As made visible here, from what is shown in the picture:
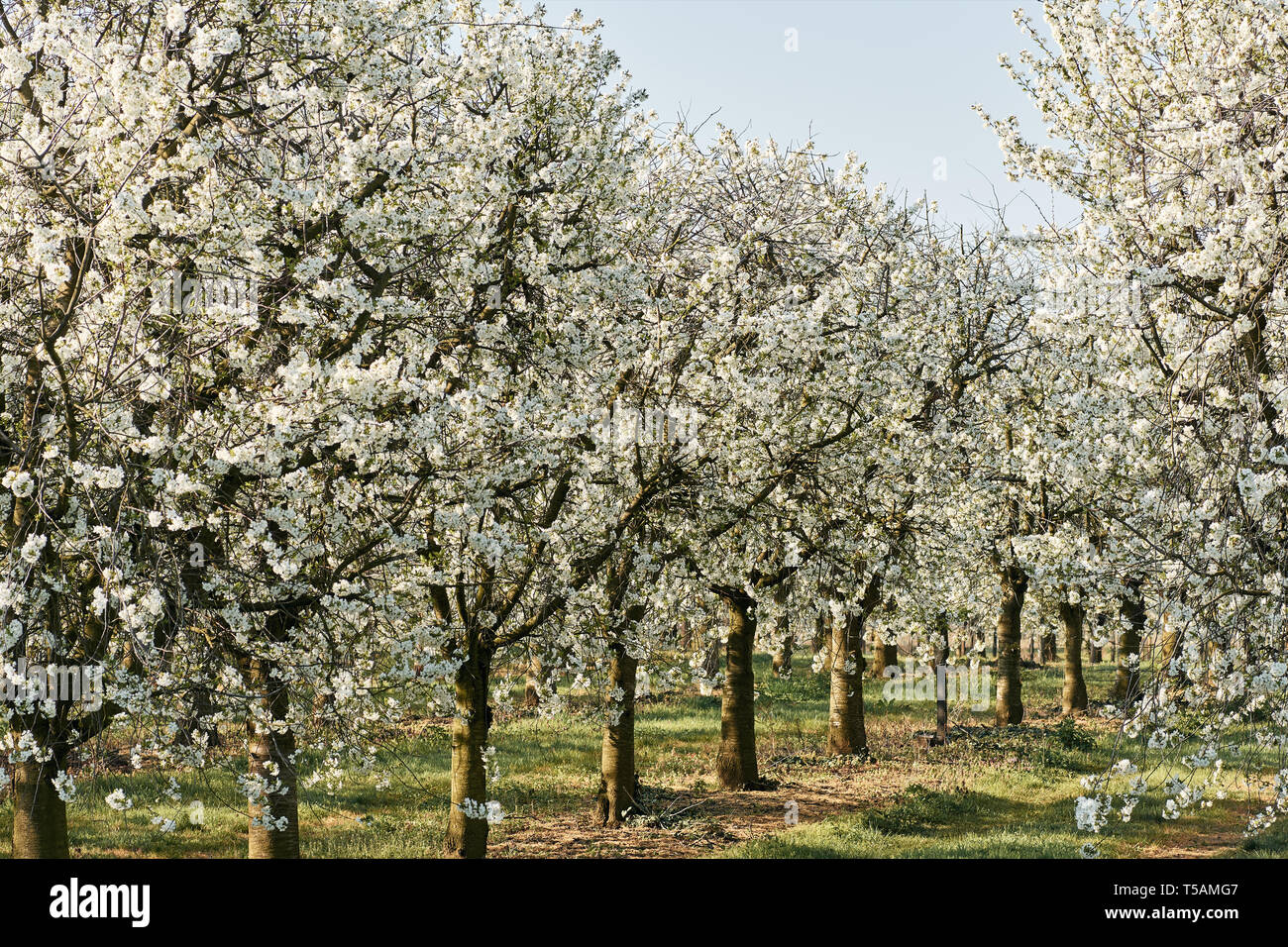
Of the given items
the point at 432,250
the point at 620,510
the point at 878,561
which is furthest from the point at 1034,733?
the point at 432,250

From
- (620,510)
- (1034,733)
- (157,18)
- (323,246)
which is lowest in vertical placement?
(1034,733)

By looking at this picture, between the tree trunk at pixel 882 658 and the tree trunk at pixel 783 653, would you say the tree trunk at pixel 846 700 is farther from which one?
the tree trunk at pixel 882 658

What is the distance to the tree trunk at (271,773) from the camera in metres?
8.91

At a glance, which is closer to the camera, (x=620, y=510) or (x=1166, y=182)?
(x=1166, y=182)

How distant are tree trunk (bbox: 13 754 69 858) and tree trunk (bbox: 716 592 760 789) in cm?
1142

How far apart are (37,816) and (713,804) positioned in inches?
450

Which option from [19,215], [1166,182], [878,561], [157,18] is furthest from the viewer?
[878,561]

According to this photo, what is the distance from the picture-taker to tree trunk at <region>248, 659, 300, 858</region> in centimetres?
891

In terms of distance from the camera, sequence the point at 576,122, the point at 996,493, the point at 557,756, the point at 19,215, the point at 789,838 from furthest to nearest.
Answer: the point at 996,493, the point at 557,756, the point at 789,838, the point at 576,122, the point at 19,215

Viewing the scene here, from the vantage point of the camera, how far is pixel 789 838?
1512cm

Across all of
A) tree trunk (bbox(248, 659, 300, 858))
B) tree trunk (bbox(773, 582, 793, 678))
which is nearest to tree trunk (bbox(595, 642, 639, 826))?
tree trunk (bbox(773, 582, 793, 678))

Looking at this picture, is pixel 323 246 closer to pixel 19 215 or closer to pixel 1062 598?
pixel 19 215

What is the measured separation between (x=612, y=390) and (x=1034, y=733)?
17614 mm

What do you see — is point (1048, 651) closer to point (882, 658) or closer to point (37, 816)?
point (882, 658)
